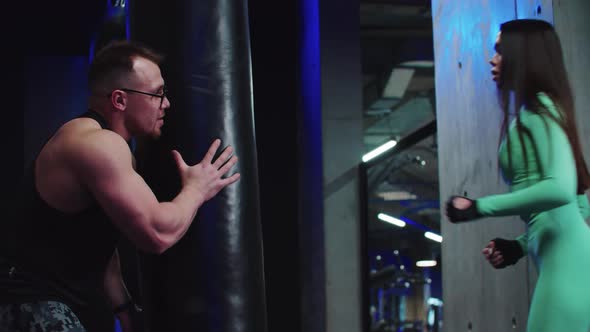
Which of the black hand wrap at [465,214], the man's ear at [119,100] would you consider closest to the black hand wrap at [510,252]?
the black hand wrap at [465,214]

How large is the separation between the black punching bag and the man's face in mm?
49

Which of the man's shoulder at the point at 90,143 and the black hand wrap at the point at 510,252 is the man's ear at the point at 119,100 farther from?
the black hand wrap at the point at 510,252

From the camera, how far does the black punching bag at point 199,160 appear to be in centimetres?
191

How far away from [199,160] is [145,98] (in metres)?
0.23

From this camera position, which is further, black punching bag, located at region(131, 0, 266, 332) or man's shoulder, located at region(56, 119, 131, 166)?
black punching bag, located at region(131, 0, 266, 332)

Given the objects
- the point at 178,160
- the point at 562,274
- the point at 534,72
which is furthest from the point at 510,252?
the point at 178,160

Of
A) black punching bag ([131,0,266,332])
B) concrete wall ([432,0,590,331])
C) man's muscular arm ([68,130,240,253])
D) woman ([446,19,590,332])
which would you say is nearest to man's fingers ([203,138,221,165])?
black punching bag ([131,0,266,332])

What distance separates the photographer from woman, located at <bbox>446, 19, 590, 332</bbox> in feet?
6.02

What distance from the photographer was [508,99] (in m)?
2.07

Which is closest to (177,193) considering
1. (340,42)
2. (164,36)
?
(164,36)

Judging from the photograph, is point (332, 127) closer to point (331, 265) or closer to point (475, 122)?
point (331, 265)

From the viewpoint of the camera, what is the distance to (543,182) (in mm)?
1846

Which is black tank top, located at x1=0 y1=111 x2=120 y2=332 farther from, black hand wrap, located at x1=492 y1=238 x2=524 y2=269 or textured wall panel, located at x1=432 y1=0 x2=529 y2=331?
textured wall panel, located at x1=432 y1=0 x2=529 y2=331

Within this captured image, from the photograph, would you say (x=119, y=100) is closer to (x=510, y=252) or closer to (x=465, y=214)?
(x=465, y=214)
